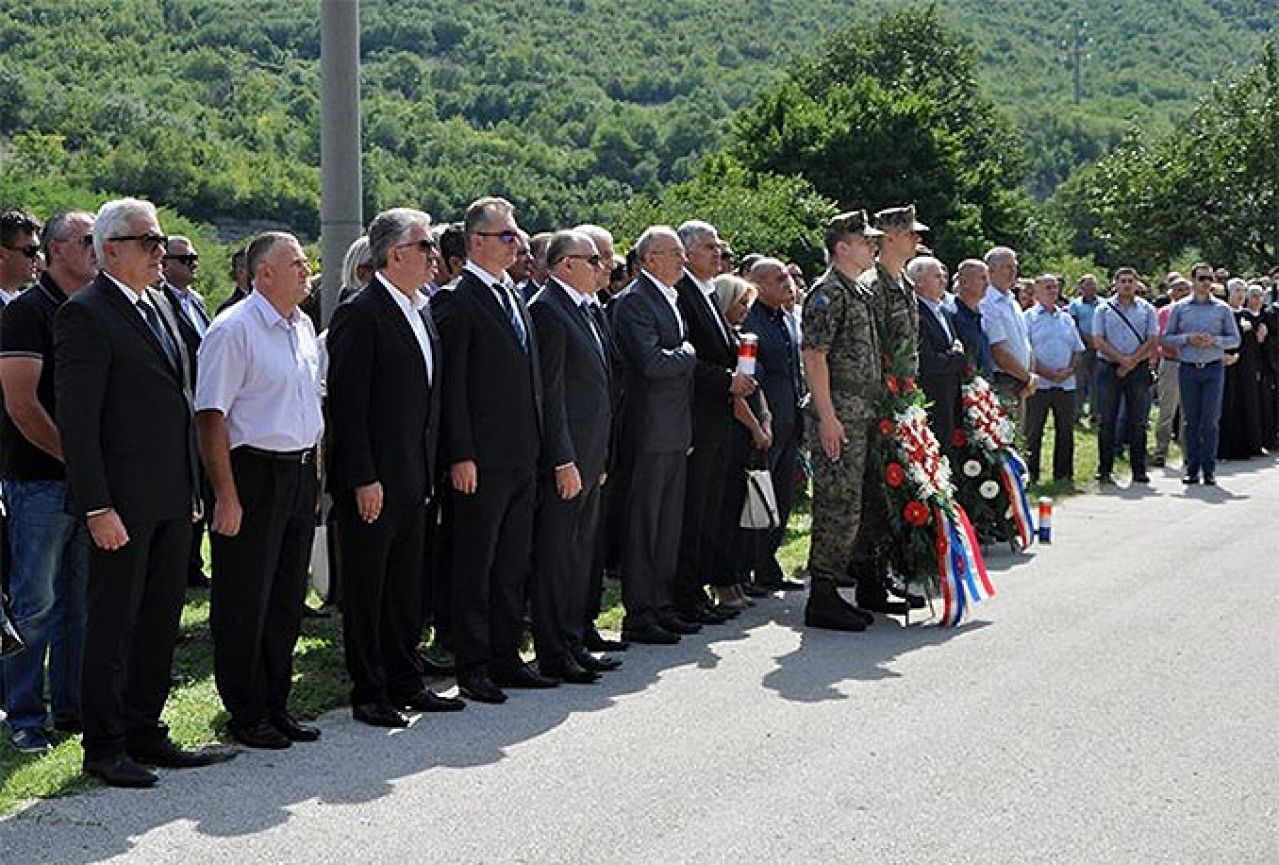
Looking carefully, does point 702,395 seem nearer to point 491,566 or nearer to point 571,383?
point 571,383

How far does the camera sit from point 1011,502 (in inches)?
526

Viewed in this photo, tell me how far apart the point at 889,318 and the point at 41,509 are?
5176mm

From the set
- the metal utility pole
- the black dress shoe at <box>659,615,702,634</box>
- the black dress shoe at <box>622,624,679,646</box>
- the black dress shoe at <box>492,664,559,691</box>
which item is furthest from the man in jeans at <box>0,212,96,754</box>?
the black dress shoe at <box>659,615,702,634</box>

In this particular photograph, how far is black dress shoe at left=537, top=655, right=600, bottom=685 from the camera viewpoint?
8805 millimetres

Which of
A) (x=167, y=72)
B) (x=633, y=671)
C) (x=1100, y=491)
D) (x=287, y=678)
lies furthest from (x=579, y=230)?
(x=167, y=72)

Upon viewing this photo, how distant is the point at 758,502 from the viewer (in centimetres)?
1097

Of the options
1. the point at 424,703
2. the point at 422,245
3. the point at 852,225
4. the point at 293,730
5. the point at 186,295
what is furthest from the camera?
the point at 852,225

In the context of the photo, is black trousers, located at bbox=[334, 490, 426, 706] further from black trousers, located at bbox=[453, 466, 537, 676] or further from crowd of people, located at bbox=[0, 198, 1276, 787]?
black trousers, located at bbox=[453, 466, 537, 676]

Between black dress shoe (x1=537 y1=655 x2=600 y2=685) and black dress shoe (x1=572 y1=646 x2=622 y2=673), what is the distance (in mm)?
111

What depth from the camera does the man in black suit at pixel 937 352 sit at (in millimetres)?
12969

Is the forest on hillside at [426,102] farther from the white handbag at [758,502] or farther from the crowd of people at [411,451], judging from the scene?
the crowd of people at [411,451]

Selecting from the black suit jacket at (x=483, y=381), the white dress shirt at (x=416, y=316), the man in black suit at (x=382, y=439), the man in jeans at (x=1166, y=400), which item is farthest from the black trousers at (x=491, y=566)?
the man in jeans at (x=1166, y=400)

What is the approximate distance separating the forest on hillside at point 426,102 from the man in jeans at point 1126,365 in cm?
→ 1328

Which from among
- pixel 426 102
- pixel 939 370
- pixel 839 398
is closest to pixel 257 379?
pixel 839 398
